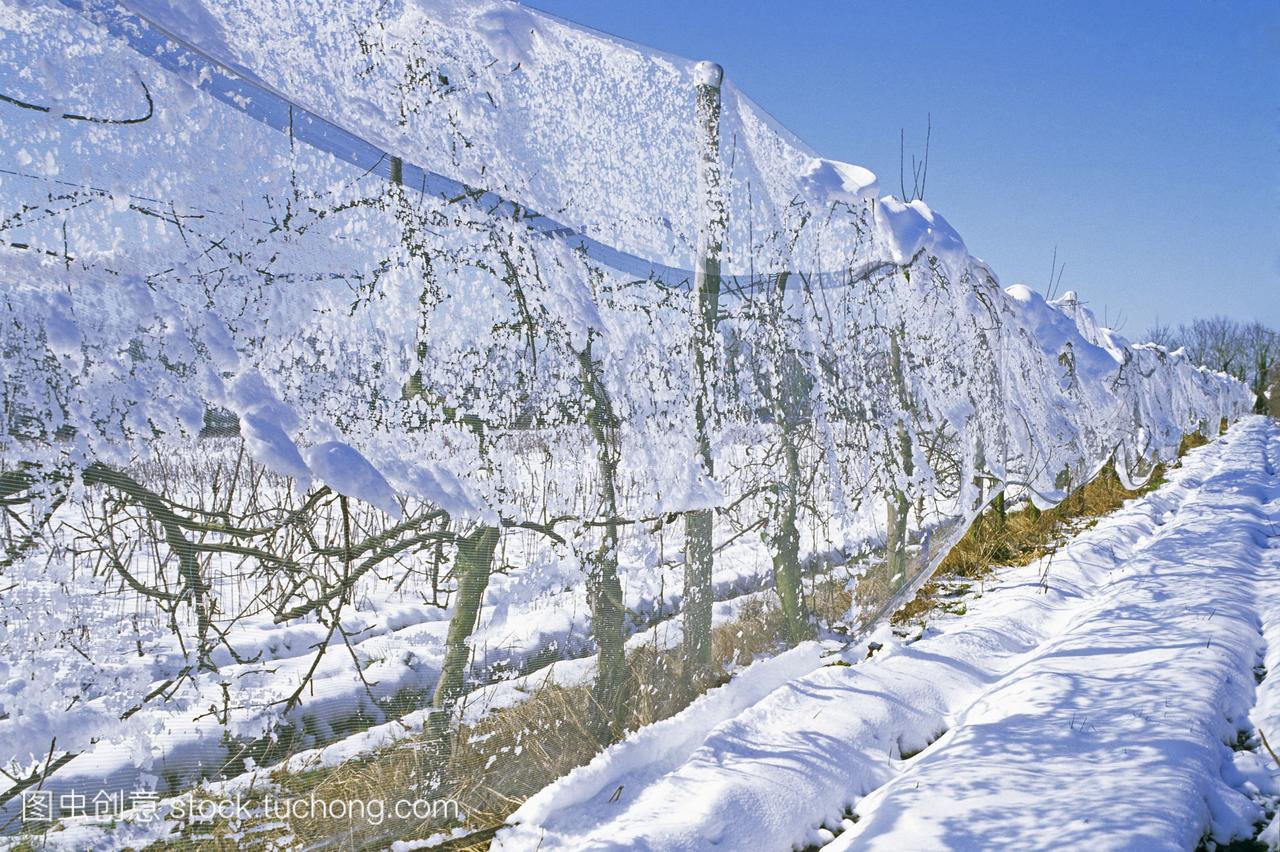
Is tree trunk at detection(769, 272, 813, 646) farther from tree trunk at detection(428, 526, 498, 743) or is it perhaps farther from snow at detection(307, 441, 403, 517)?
snow at detection(307, 441, 403, 517)

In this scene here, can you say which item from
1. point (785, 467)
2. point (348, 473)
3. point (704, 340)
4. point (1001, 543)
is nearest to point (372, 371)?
point (348, 473)

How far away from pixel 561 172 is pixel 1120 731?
283cm

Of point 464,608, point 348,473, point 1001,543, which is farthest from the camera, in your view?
point 1001,543

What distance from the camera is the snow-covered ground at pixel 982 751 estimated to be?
83.3 inches

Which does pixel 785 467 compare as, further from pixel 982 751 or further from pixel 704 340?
pixel 982 751

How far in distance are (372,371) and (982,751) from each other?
8.04 feet

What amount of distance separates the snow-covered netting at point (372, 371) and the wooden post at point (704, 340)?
A: 0.02 metres

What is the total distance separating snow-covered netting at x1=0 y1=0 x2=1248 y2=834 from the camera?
1541 mm

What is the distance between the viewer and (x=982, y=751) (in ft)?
8.43

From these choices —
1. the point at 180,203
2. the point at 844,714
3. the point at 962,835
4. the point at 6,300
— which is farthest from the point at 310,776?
the point at 844,714

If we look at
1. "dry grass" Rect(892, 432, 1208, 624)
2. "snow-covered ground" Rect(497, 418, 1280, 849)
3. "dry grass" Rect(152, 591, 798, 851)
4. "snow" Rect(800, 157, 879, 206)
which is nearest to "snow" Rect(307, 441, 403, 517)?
"dry grass" Rect(152, 591, 798, 851)

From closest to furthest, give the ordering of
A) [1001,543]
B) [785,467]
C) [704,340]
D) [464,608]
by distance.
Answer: [464,608] → [704,340] → [785,467] → [1001,543]

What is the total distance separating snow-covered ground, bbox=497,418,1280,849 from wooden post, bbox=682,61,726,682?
301 millimetres

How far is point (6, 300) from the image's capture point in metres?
1.42
